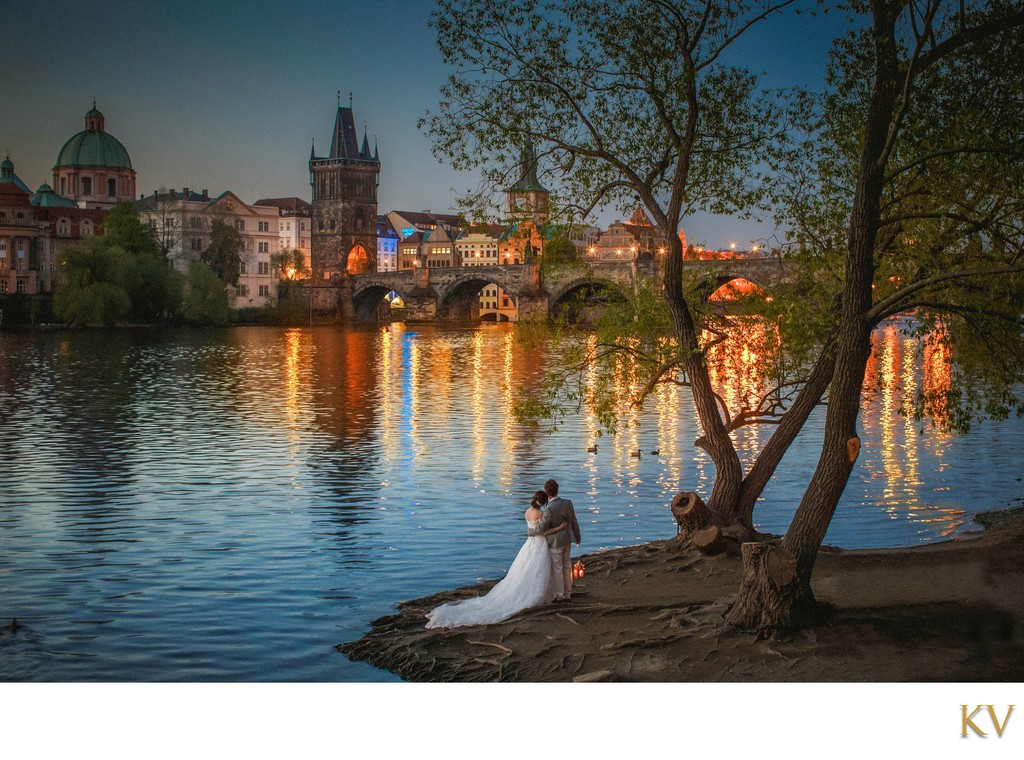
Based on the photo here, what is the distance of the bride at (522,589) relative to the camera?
8.21m

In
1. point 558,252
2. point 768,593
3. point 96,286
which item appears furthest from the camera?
point 96,286

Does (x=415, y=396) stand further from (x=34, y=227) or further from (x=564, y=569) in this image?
(x=564, y=569)

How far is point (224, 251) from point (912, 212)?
56.4 m

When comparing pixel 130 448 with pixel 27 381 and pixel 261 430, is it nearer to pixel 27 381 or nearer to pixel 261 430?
pixel 261 430

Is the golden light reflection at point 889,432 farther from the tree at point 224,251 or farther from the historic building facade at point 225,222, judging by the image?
the tree at point 224,251

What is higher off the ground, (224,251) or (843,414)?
(224,251)

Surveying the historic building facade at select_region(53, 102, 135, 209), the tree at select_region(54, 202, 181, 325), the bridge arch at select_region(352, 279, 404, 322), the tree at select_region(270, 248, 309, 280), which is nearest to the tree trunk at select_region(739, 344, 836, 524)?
the historic building facade at select_region(53, 102, 135, 209)

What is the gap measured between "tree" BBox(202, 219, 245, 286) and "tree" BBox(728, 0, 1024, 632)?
2003 inches

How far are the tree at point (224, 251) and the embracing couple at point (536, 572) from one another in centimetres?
5167

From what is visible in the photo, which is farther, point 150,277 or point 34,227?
point 150,277

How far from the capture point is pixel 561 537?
8.22 m

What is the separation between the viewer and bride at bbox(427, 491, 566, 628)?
821 cm

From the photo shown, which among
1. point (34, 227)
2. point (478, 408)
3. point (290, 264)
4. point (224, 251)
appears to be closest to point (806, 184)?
point (34, 227)
